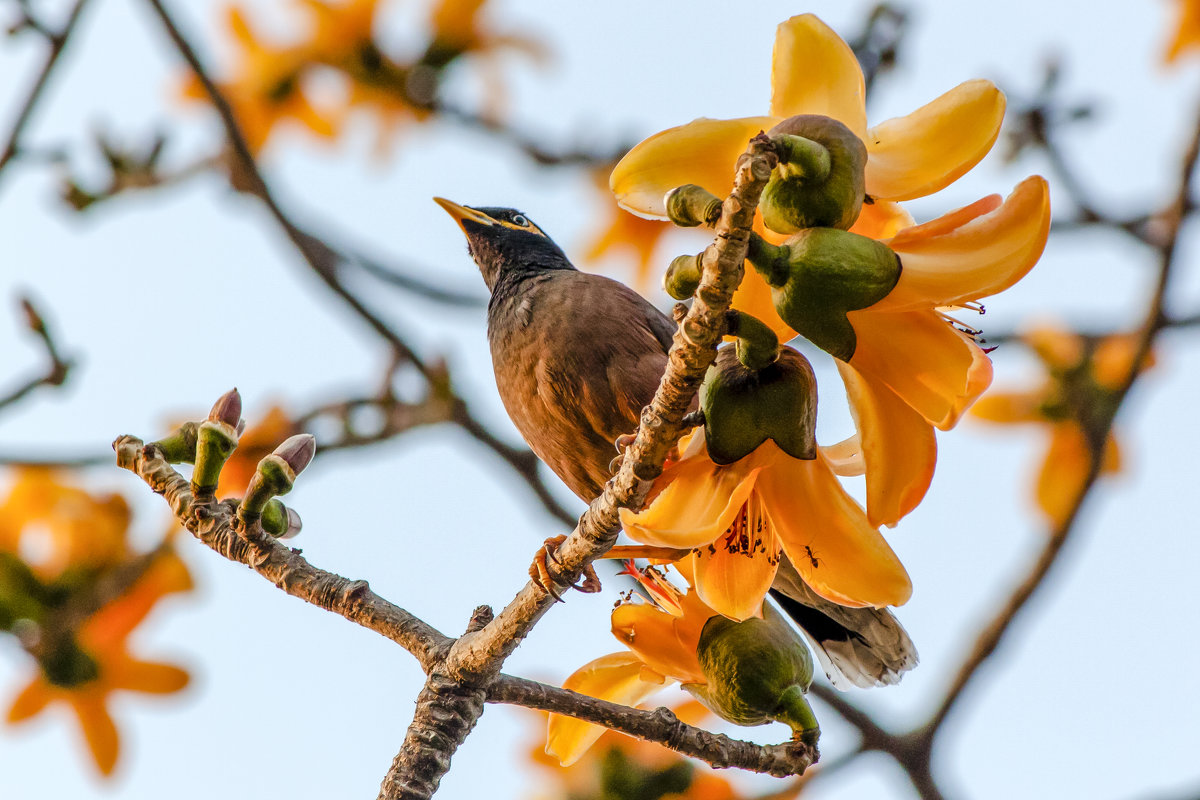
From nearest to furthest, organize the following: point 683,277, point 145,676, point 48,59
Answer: point 683,277, point 48,59, point 145,676

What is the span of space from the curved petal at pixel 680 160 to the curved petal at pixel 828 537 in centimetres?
33

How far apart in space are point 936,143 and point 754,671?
0.75m

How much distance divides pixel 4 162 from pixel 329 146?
1.39 meters

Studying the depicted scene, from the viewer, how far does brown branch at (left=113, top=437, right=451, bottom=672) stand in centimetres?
185

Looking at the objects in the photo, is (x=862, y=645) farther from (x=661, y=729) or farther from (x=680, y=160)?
(x=680, y=160)

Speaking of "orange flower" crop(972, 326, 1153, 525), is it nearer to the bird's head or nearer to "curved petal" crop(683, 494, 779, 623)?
the bird's head

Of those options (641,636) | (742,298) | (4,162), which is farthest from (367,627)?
(4,162)

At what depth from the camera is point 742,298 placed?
4.76 ft

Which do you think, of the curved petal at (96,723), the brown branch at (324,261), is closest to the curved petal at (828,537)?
the brown branch at (324,261)

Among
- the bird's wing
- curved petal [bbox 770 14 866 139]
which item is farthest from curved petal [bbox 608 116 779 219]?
the bird's wing

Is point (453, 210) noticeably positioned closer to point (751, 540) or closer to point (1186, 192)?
point (1186, 192)

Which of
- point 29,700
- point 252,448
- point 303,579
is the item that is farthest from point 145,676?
point 303,579

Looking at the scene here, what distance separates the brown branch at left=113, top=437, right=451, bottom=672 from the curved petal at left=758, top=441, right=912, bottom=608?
0.60m

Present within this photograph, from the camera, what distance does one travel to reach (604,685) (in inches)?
74.5
